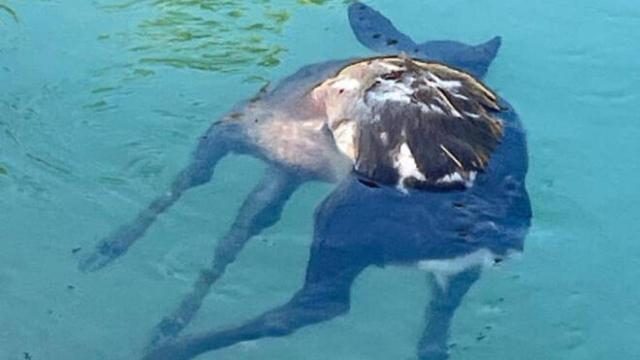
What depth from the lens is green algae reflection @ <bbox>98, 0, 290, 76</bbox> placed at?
654 cm

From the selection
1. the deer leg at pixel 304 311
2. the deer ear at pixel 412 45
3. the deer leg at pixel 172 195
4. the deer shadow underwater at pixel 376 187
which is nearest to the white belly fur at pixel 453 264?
the deer shadow underwater at pixel 376 187

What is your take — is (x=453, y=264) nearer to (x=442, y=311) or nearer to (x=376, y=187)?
(x=442, y=311)

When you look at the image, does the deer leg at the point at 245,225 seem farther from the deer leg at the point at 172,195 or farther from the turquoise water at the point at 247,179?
the deer leg at the point at 172,195

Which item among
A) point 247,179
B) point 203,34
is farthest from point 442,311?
point 203,34

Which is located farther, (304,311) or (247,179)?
(247,179)

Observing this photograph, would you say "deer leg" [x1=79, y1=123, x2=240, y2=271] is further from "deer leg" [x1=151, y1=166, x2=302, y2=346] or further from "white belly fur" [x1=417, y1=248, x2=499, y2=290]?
"white belly fur" [x1=417, y1=248, x2=499, y2=290]

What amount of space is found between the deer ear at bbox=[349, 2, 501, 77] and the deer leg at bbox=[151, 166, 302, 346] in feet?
3.47

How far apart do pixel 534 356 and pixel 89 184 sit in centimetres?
212

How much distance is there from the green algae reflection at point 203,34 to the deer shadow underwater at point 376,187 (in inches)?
33.8

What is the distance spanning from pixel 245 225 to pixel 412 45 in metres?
1.51

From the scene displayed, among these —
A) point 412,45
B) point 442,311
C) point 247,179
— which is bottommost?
point 442,311

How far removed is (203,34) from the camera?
6.82 m

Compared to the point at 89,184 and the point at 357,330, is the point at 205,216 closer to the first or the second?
the point at 89,184

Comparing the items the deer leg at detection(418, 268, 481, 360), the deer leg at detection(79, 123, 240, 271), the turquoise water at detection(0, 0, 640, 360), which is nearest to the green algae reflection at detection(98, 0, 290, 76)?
the turquoise water at detection(0, 0, 640, 360)
